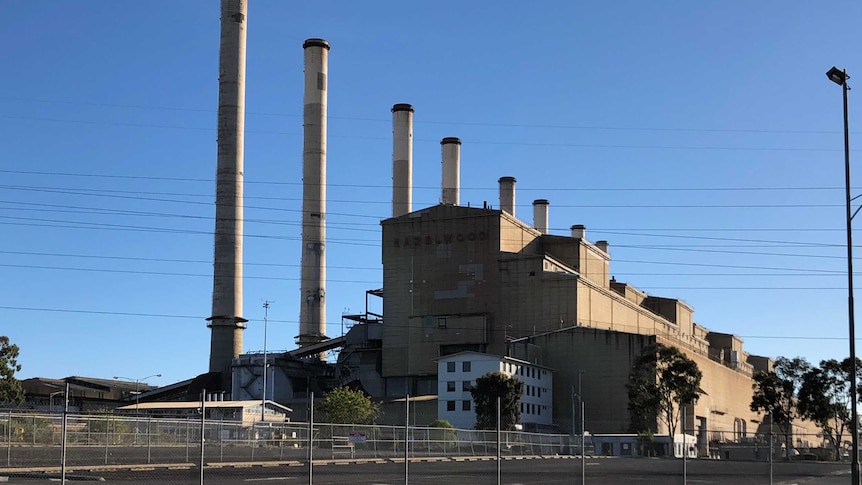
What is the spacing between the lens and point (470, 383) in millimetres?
104812

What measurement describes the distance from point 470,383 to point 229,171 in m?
36.7

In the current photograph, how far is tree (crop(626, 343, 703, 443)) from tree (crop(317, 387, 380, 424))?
27.8m

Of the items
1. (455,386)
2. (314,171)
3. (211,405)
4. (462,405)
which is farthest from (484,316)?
(211,405)

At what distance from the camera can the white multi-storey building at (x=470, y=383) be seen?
341ft

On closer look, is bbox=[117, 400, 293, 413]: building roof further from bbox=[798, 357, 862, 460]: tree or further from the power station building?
bbox=[798, 357, 862, 460]: tree

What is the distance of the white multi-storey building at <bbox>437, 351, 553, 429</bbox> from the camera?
10394 cm

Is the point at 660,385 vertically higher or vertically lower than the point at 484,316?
lower

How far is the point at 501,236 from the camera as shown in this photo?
12288cm


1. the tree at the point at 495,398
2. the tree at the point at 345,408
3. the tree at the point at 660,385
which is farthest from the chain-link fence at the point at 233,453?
the tree at the point at 660,385

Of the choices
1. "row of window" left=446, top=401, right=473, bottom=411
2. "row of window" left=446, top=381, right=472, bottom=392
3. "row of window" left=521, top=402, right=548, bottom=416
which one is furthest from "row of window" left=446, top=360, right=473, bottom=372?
"row of window" left=521, top=402, right=548, bottom=416

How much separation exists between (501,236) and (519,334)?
12488 mm

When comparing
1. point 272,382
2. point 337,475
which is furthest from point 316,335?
point 337,475

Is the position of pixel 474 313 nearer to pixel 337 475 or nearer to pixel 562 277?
pixel 562 277

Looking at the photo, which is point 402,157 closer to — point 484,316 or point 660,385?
point 484,316
